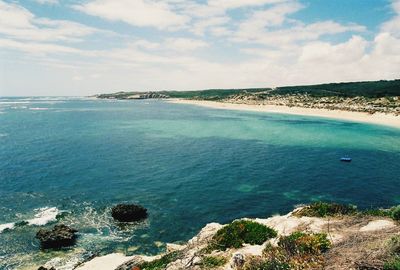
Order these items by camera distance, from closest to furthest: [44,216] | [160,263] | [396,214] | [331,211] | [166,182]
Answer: [160,263]
[396,214]
[331,211]
[44,216]
[166,182]

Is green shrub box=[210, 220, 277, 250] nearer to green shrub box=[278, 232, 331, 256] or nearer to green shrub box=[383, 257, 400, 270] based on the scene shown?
green shrub box=[278, 232, 331, 256]

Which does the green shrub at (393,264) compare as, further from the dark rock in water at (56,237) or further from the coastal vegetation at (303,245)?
the dark rock in water at (56,237)

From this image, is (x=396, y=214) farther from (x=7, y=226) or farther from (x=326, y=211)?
(x=7, y=226)

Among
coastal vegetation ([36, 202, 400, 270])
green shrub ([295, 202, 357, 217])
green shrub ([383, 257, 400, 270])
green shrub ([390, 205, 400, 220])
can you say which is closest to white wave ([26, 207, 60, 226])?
coastal vegetation ([36, 202, 400, 270])

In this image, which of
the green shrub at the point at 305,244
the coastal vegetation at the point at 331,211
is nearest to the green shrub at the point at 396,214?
the coastal vegetation at the point at 331,211

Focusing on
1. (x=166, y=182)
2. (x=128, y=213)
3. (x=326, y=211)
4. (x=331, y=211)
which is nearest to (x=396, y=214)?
(x=331, y=211)

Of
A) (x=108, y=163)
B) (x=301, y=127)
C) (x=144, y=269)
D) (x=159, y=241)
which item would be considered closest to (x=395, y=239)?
(x=144, y=269)
